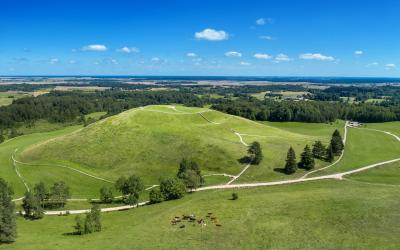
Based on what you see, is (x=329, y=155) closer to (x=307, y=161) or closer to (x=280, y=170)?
(x=307, y=161)

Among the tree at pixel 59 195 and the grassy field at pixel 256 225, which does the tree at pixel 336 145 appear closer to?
the grassy field at pixel 256 225

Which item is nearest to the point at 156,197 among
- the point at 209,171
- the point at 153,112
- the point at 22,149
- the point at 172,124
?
the point at 209,171

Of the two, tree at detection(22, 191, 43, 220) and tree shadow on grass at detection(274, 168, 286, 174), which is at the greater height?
tree shadow on grass at detection(274, 168, 286, 174)

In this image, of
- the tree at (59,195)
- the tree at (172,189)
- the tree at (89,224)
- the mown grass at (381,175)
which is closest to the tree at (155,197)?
the tree at (172,189)

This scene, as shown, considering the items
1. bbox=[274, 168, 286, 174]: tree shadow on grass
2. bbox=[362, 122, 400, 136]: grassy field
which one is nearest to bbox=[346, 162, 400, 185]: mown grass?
bbox=[274, 168, 286, 174]: tree shadow on grass

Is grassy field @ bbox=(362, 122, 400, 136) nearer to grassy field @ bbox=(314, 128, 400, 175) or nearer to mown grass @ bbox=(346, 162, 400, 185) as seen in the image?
grassy field @ bbox=(314, 128, 400, 175)

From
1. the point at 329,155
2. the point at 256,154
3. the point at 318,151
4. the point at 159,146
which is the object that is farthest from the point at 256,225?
the point at 159,146
